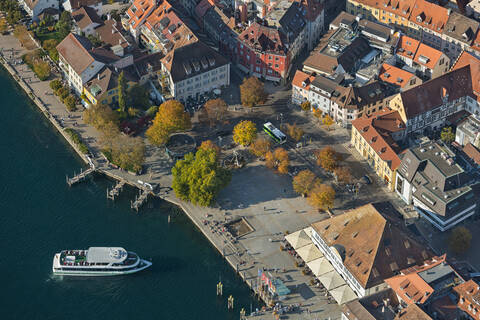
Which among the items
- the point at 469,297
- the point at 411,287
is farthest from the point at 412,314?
the point at 469,297

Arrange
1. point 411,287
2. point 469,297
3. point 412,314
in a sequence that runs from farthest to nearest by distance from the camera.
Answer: point 411,287, point 469,297, point 412,314

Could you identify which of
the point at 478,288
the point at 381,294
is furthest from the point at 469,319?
the point at 381,294

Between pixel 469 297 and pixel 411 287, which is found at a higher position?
pixel 411 287

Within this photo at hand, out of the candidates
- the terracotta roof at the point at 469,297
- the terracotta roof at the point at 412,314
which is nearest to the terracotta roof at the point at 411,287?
the terracotta roof at the point at 412,314

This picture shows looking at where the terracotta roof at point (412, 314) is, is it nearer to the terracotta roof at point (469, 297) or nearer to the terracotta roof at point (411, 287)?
the terracotta roof at point (411, 287)

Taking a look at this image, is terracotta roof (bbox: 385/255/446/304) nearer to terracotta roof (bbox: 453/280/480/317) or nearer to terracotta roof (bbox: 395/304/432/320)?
terracotta roof (bbox: 395/304/432/320)

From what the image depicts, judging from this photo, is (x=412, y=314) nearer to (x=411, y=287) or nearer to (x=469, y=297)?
(x=411, y=287)

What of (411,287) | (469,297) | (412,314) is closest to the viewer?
(412,314)

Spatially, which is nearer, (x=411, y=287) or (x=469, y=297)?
(x=469, y=297)
